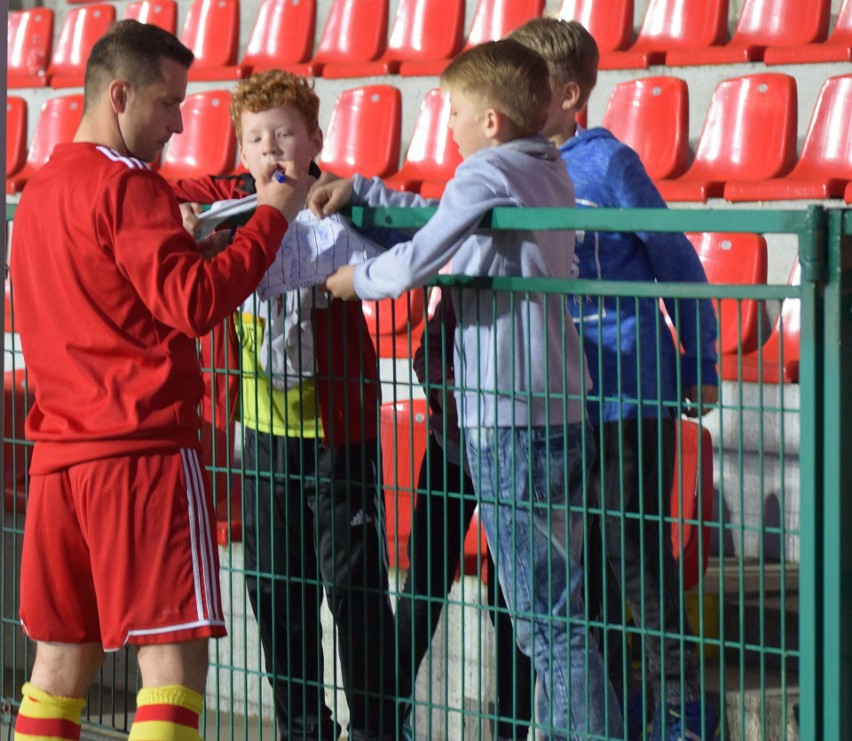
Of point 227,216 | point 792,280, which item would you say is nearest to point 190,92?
point 792,280

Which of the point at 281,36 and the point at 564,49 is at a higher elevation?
the point at 281,36

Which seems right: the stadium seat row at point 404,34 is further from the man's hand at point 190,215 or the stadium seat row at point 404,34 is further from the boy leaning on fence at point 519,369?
the man's hand at point 190,215

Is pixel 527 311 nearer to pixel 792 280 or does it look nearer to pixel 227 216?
pixel 227 216

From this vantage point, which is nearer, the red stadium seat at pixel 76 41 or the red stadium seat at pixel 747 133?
the red stadium seat at pixel 747 133

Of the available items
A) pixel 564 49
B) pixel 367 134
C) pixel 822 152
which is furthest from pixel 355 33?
pixel 564 49

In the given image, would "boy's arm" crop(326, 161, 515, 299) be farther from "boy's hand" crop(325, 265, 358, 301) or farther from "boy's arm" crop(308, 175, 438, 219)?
"boy's arm" crop(308, 175, 438, 219)

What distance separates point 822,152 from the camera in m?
4.42

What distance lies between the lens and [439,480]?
8.42ft

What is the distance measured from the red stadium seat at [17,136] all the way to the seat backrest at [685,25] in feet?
9.88

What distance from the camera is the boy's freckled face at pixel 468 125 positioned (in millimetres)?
2375

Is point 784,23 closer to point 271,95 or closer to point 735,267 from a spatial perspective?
point 735,267

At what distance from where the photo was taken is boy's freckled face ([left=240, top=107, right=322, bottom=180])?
8.33 feet

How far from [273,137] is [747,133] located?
2.37 m

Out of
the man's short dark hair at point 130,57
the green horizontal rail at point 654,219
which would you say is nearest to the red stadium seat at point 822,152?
the green horizontal rail at point 654,219
